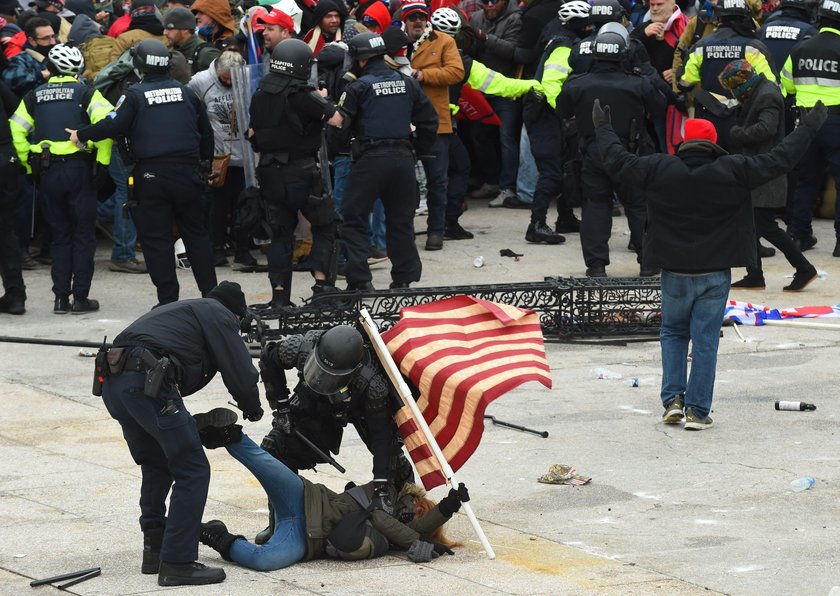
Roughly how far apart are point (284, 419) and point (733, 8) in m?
7.88

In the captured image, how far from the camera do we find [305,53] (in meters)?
12.1

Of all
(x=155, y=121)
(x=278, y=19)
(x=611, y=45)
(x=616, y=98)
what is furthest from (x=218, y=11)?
(x=616, y=98)

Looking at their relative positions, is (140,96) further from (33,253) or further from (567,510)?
(567,510)

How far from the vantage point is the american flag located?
12609mm

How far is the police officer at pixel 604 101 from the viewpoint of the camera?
13.5m

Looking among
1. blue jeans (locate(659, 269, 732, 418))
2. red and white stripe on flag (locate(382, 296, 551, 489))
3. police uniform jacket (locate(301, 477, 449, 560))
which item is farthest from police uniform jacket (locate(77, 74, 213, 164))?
police uniform jacket (locate(301, 477, 449, 560))

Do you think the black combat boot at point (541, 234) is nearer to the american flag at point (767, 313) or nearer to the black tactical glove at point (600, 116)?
the american flag at point (767, 313)

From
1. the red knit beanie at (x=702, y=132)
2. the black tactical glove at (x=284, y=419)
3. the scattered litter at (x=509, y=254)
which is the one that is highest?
the red knit beanie at (x=702, y=132)

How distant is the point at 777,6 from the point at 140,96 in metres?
7.63

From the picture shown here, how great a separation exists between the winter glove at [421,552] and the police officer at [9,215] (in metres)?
6.65

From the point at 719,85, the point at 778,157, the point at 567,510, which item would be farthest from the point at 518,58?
the point at 567,510

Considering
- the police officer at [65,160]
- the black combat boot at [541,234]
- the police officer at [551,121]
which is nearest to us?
the police officer at [65,160]

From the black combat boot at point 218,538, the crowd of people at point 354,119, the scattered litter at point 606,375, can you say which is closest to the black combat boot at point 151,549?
the black combat boot at point 218,538

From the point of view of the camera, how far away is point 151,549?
718cm
